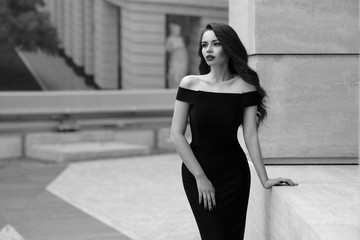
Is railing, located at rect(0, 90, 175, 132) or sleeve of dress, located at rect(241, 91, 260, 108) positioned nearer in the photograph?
sleeve of dress, located at rect(241, 91, 260, 108)

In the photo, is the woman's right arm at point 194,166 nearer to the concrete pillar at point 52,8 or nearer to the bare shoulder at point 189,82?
the bare shoulder at point 189,82

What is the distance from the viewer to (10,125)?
1498 centimetres

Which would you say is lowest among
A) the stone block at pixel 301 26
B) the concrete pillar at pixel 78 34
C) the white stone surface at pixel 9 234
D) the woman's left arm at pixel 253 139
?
the white stone surface at pixel 9 234

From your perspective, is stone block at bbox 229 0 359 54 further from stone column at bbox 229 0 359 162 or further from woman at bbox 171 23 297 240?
woman at bbox 171 23 297 240

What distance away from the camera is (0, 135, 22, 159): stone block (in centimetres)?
1290

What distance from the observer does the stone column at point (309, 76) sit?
4.70 m

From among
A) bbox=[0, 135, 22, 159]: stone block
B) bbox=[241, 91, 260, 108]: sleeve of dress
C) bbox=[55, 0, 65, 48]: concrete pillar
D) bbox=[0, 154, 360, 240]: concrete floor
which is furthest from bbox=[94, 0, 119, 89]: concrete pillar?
bbox=[241, 91, 260, 108]: sleeve of dress

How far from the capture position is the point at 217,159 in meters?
3.58

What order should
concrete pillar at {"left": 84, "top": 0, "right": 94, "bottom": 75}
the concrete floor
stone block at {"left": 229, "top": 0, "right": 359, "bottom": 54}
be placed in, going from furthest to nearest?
concrete pillar at {"left": 84, "top": 0, "right": 94, "bottom": 75}
stone block at {"left": 229, "top": 0, "right": 359, "bottom": 54}
the concrete floor

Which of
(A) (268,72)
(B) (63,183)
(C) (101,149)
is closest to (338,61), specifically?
(A) (268,72)

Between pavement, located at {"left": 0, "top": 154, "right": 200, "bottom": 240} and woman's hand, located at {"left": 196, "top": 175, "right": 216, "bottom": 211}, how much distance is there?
95.7 inches

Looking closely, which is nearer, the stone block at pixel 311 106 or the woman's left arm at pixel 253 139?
the woman's left arm at pixel 253 139

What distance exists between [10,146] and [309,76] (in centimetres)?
947

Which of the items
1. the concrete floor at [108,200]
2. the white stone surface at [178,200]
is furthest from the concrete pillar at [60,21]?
the concrete floor at [108,200]
